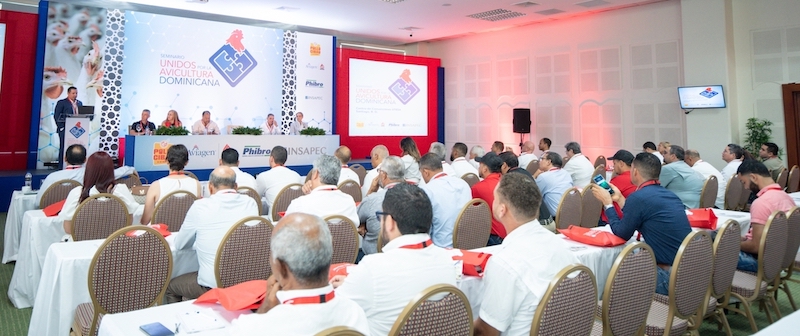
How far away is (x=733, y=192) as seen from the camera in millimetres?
6469

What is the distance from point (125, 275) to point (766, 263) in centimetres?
361

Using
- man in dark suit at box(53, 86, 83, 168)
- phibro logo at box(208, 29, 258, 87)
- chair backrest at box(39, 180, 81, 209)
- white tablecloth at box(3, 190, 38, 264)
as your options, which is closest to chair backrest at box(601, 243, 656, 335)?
chair backrest at box(39, 180, 81, 209)

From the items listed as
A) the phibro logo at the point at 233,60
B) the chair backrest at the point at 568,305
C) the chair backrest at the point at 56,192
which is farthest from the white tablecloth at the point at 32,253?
the phibro logo at the point at 233,60

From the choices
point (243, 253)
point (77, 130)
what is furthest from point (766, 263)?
point (77, 130)

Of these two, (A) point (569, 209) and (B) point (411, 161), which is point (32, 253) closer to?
(B) point (411, 161)

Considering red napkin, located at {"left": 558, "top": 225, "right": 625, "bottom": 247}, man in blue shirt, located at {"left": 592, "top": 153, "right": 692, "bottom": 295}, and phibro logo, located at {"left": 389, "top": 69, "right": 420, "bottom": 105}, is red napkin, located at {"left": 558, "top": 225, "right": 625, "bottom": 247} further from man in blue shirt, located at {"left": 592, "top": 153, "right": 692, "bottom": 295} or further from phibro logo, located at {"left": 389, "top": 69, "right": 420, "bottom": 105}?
phibro logo, located at {"left": 389, "top": 69, "right": 420, "bottom": 105}

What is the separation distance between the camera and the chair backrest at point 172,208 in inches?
148

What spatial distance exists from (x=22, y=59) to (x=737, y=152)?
42.8 ft

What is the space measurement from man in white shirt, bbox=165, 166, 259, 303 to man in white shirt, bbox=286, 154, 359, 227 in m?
0.36

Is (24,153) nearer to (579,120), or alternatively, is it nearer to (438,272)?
(438,272)

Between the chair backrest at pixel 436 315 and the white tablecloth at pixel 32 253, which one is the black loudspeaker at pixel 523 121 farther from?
the chair backrest at pixel 436 315

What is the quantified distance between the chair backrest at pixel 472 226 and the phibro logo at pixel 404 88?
34.9ft

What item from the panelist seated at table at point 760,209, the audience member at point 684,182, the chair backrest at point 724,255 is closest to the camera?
the chair backrest at point 724,255

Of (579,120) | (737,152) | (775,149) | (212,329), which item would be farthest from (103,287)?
(579,120)
